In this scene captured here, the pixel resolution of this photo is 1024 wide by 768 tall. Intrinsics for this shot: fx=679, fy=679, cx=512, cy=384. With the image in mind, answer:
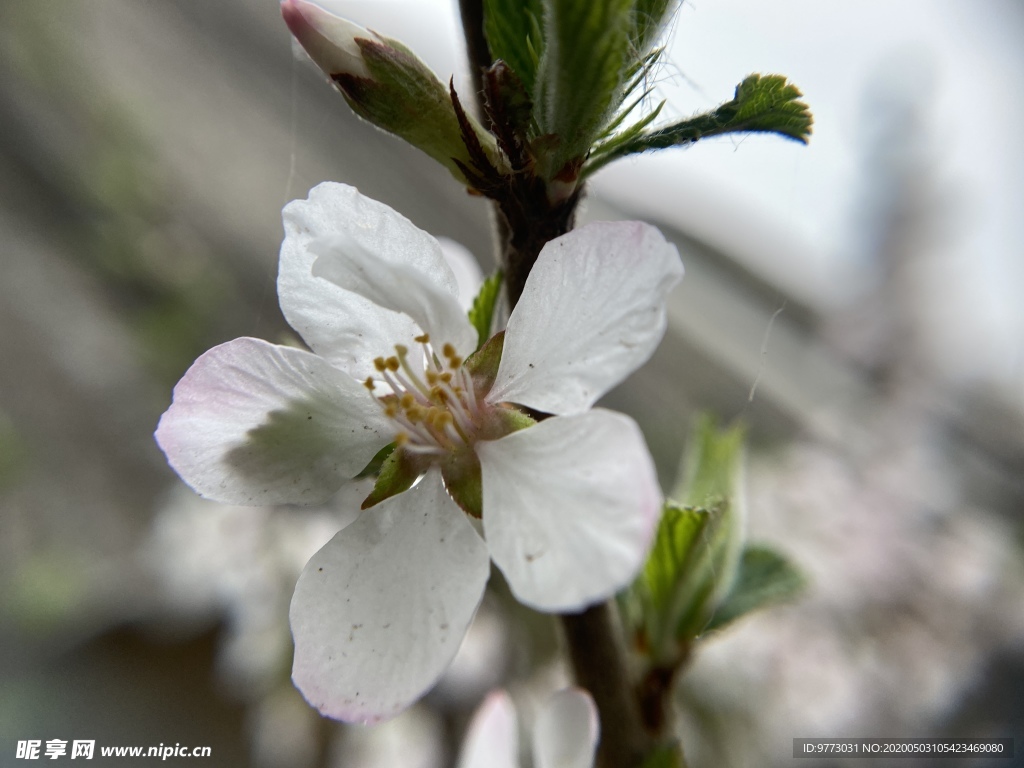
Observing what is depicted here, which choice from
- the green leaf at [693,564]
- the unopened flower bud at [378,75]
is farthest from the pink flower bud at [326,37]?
the green leaf at [693,564]

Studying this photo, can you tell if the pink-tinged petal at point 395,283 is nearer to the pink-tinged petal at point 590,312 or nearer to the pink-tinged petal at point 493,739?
the pink-tinged petal at point 590,312

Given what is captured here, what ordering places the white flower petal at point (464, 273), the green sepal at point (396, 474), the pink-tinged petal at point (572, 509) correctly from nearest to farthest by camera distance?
the pink-tinged petal at point (572, 509)
the green sepal at point (396, 474)
the white flower petal at point (464, 273)

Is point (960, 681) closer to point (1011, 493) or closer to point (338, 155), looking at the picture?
point (1011, 493)

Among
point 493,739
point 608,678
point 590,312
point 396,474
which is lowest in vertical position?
point 493,739

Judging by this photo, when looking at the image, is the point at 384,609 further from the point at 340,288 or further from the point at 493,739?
the point at 493,739

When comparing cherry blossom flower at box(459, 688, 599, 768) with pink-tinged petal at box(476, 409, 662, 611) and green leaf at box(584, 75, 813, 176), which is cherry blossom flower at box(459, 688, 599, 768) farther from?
green leaf at box(584, 75, 813, 176)

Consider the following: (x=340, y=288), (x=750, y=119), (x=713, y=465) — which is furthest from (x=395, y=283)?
(x=713, y=465)

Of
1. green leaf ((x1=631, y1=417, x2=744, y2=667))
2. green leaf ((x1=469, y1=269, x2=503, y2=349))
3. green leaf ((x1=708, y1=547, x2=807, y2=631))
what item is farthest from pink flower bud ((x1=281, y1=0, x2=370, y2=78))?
green leaf ((x1=708, y1=547, x2=807, y2=631))
